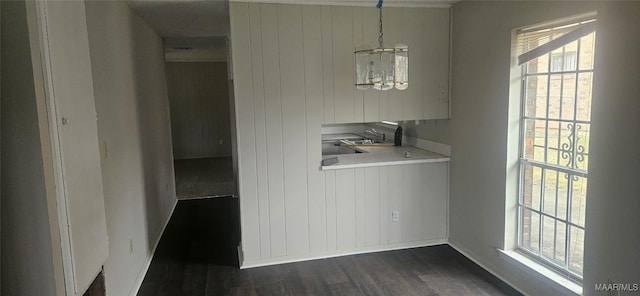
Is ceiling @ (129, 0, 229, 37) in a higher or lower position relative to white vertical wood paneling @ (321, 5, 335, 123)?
higher

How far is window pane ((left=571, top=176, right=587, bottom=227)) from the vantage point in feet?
8.93

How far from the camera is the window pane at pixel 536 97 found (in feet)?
9.93

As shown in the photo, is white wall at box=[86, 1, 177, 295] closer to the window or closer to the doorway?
the window

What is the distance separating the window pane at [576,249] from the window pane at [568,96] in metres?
0.75

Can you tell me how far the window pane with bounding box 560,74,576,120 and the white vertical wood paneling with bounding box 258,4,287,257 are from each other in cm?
215

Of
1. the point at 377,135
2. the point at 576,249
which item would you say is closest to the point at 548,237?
the point at 576,249

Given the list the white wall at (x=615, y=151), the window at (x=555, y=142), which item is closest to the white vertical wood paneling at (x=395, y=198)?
the window at (x=555, y=142)

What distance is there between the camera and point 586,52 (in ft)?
8.66

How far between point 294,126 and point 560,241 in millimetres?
2230

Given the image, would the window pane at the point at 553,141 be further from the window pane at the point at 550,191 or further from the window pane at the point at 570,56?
the window pane at the point at 570,56

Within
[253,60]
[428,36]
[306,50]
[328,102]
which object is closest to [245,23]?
[253,60]

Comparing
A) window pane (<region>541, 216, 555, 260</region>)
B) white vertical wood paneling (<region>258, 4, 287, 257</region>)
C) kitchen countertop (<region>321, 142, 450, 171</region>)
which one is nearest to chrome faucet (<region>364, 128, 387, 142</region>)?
kitchen countertop (<region>321, 142, 450, 171</region>)

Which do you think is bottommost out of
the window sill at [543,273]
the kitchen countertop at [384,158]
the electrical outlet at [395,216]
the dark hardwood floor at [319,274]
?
the dark hardwood floor at [319,274]

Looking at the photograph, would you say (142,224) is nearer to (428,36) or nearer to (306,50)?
(306,50)
